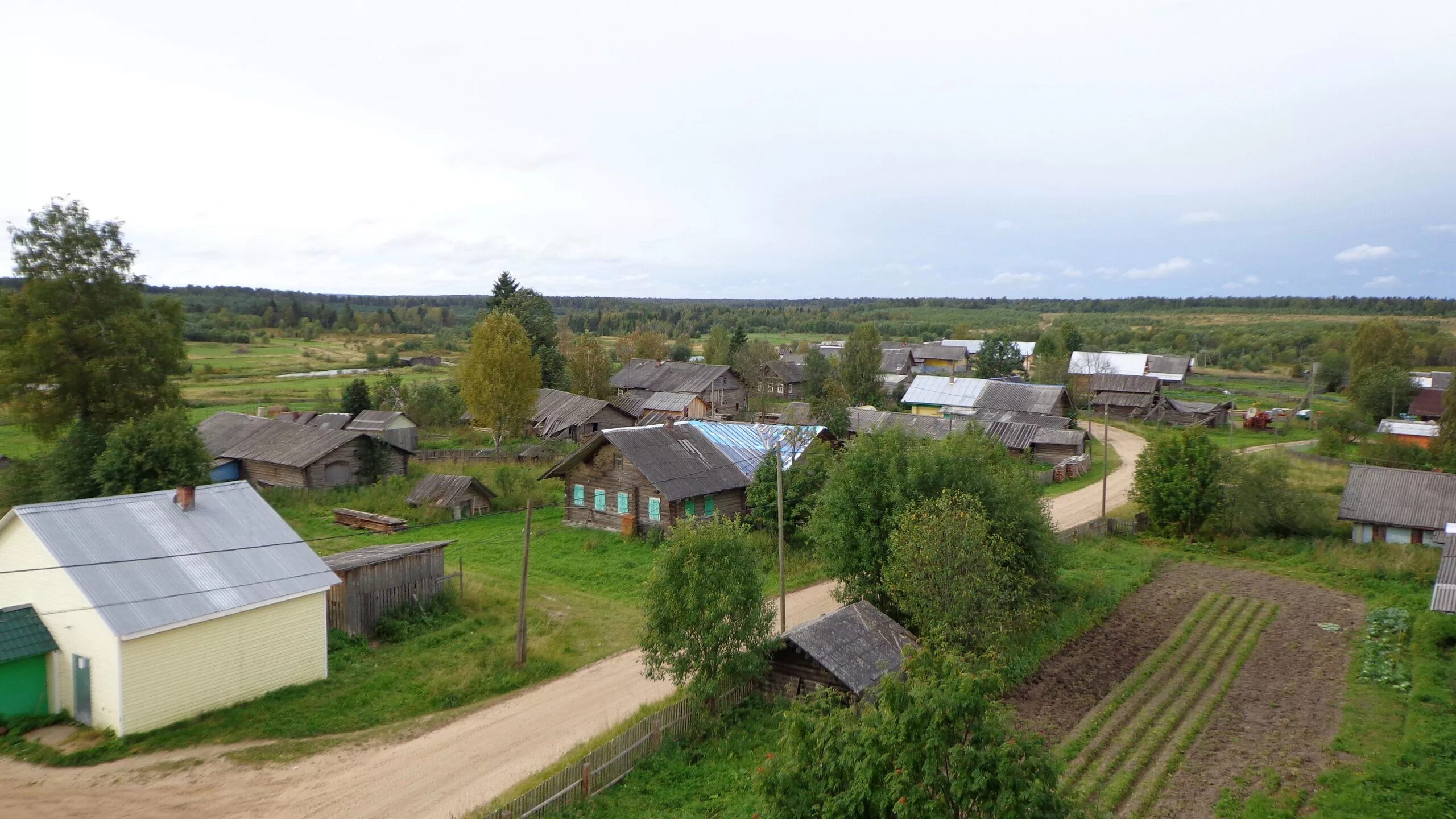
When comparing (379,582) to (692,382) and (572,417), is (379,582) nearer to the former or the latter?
(572,417)

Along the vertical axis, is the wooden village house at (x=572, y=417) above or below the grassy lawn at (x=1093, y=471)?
above

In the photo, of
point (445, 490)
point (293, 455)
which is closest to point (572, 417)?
point (293, 455)

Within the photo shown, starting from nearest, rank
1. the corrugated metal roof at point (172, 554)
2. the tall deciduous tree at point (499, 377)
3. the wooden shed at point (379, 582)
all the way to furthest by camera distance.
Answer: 1. the corrugated metal roof at point (172, 554)
2. the wooden shed at point (379, 582)
3. the tall deciduous tree at point (499, 377)

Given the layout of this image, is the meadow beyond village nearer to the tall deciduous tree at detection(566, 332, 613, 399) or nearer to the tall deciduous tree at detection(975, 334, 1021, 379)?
the tall deciduous tree at detection(566, 332, 613, 399)

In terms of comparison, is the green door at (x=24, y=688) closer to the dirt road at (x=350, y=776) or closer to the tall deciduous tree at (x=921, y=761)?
the dirt road at (x=350, y=776)

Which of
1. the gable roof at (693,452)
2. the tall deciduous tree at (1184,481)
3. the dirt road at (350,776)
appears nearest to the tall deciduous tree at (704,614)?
the dirt road at (350,776)

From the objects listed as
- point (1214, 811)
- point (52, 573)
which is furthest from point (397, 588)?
point (1214, 811)

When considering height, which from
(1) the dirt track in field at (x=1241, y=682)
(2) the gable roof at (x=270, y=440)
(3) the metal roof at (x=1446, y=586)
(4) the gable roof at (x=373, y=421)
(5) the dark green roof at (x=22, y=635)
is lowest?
(1) the dirt track in field at (x=1241, y=682)
